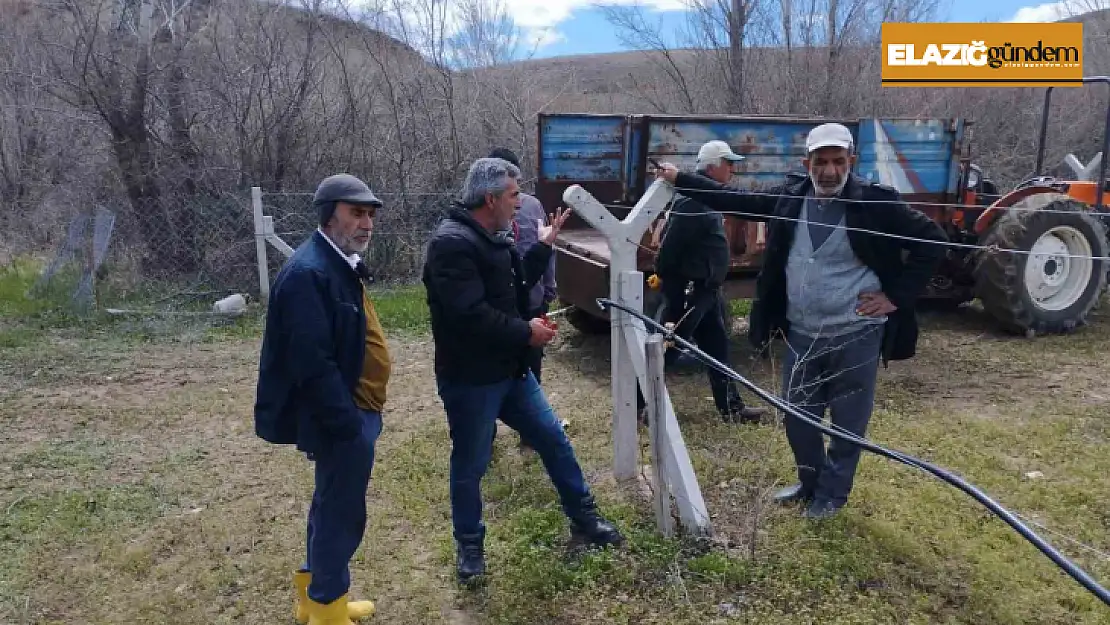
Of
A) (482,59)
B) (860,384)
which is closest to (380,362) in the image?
(860,384)

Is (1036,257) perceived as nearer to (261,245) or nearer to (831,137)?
(831,137)

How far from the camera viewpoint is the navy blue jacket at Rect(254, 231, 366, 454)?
2.46 meters

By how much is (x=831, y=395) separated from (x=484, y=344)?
1566 millimetres

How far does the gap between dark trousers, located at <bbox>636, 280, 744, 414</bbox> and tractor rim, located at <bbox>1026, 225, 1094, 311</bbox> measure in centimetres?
351

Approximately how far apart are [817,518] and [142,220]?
26.7 ft

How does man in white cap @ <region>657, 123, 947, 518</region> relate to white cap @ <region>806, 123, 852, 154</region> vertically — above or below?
below

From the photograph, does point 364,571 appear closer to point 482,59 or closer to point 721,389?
point 721,389

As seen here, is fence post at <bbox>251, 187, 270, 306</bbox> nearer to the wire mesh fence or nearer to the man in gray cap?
the wire mesh fence

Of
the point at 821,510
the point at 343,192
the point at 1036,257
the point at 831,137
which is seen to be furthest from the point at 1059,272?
the point at 343,192

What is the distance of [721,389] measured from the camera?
194 inches

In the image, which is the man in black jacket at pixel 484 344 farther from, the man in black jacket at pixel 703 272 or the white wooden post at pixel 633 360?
the man in black jacket at pixel 703 272

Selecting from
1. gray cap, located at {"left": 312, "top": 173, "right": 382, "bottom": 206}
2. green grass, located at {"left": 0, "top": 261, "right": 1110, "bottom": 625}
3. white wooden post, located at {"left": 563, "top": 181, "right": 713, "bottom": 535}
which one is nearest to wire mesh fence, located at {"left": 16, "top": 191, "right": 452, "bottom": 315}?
green grass, located at {"left": 0, "top": 261, "right": 1110, "bottom": 625}

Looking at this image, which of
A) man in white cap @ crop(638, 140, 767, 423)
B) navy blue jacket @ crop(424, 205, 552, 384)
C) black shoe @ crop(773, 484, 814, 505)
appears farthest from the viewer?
man in white cap @ crop(638, 140, 767, 423)

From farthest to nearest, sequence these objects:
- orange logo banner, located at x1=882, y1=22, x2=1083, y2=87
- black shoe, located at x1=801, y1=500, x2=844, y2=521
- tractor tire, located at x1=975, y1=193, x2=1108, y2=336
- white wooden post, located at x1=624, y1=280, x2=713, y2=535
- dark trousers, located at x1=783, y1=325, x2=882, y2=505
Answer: orange logo banner, located at x1=882, y1=22, x2=1083, y2=87 → tractor tire, located at x1=975, y1=193, x2=1108, y2=336 → black shoe, located at x1=801, y1=500, x2=844, y2=521 → dark trousers, located at x1=783, y1=325, x2=882, y2=505 → white wooden post, located at x1=624, y1=280, x2=713, y2=535
